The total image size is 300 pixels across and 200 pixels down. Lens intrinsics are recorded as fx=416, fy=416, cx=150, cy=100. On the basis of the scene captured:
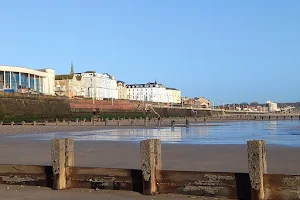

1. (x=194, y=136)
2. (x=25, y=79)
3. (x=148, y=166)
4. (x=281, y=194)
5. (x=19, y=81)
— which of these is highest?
(x=25, y=79)

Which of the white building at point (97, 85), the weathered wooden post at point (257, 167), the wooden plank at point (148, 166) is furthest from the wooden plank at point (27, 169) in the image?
the white building at point (97, 85)

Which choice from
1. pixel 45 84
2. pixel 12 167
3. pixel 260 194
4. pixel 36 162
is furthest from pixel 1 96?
pixel 260 194

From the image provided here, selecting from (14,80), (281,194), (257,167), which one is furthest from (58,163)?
(14,80)

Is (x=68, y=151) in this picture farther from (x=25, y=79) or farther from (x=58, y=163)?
(x=25, y=79)

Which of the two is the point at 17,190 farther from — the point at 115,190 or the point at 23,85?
the point at 23,85

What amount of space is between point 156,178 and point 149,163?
0.39 meters

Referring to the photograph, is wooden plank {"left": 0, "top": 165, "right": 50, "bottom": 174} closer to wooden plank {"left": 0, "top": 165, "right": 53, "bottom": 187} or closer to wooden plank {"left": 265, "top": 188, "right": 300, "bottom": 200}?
wooden plank {"left": 0, "top": 165, "right": 53, "bottom": 187}

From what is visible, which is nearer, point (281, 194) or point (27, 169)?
point (281, 194)

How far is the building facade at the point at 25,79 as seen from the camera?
90.1 m

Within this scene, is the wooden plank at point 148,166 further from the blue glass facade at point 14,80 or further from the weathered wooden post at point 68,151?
the blue glass facade at point 14,80

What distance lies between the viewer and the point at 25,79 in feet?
322

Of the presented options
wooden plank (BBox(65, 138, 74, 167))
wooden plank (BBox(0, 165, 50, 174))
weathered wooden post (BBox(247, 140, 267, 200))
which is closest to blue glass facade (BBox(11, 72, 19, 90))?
wooden plank (BBox(0, 165, 50, 174))

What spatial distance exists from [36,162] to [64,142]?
5936 mm

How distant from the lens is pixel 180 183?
8445mm
